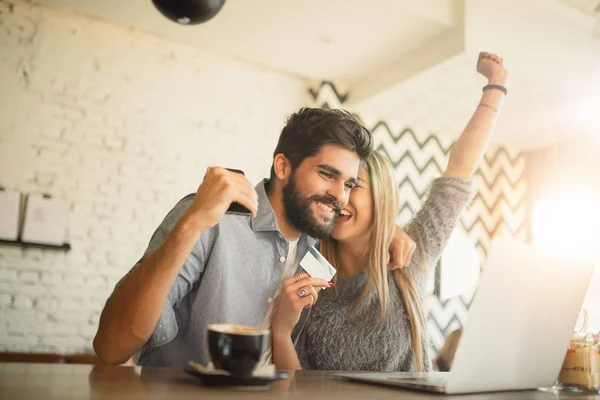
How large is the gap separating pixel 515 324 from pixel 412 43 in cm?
284

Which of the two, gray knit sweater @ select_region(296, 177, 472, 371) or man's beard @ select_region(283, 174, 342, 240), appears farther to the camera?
man's beard @ select_region(283, 174, 342, 240)

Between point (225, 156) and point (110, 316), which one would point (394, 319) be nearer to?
point (110, 316)

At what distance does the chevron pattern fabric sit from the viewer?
4.20 m

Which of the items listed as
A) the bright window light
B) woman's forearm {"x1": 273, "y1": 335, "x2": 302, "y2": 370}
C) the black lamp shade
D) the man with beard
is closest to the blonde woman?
woman's forearm {"x1": 273, "y1": 335, "x2": 302, "y2": 370}

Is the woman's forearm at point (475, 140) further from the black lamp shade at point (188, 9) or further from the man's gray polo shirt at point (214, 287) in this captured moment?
the black lamp shade at point (188, 9)

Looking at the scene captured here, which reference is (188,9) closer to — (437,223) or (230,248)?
(230,248)

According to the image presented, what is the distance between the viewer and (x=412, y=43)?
338 cm

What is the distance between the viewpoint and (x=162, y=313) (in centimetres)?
125

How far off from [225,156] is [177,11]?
222 cm

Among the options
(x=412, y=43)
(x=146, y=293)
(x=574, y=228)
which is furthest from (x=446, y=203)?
(x=574, y=228)

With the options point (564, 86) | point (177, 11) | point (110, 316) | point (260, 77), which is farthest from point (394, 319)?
point (564, 86)

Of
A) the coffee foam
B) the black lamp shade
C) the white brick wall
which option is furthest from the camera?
the white brick wall

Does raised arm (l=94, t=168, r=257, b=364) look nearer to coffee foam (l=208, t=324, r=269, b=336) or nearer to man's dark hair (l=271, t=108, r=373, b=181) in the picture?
coffee foam (l=208, t=324, r=269, b=336)

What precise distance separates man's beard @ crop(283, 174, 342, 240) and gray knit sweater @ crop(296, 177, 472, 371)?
206 mm
